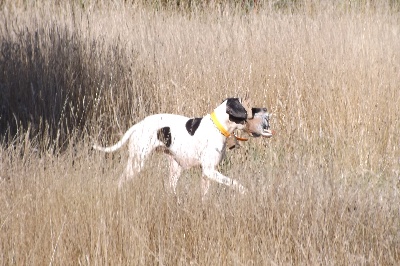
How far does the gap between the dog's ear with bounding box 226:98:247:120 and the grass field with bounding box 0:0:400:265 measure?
0.29 meters

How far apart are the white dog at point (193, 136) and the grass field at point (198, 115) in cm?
17

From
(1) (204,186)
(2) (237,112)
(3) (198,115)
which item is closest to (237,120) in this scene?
(2) (237,112)

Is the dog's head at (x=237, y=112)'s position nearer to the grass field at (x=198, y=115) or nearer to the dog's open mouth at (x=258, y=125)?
the dog's open mouth at (x=258, y=125)

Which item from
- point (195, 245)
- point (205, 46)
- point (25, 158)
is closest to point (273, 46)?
point (205, 46)

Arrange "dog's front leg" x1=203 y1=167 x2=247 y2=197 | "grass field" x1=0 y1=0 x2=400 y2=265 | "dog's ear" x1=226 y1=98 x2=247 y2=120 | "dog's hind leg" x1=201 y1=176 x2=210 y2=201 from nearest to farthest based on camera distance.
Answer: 1. "grass field" x1=0 y1=0 x2=400 y2=265
2. "dog's hind leg" x1=201 y1=176 x2=210 y2=201
3. "dog's front leg" x1=203 y1=167 x2=247 y2=197
4. "dog's ear" x1=226 y1=98 x2=247 y2=120

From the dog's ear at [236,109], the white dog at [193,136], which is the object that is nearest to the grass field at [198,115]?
the white dog at [193,136]

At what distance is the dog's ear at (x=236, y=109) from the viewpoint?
17.4 feet

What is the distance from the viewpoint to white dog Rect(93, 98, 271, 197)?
534cm

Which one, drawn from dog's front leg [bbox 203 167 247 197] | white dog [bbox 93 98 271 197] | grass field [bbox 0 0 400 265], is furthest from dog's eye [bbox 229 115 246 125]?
dog's front leg [bbox 203 167 247 197]

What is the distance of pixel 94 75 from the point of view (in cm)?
712

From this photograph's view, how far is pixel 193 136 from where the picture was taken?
5.48 metres

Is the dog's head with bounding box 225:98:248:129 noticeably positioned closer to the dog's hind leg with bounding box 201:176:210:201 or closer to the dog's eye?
the dog's eye

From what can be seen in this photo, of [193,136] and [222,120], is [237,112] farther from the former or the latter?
[193,136]

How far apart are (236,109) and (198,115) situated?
4.78 ft
